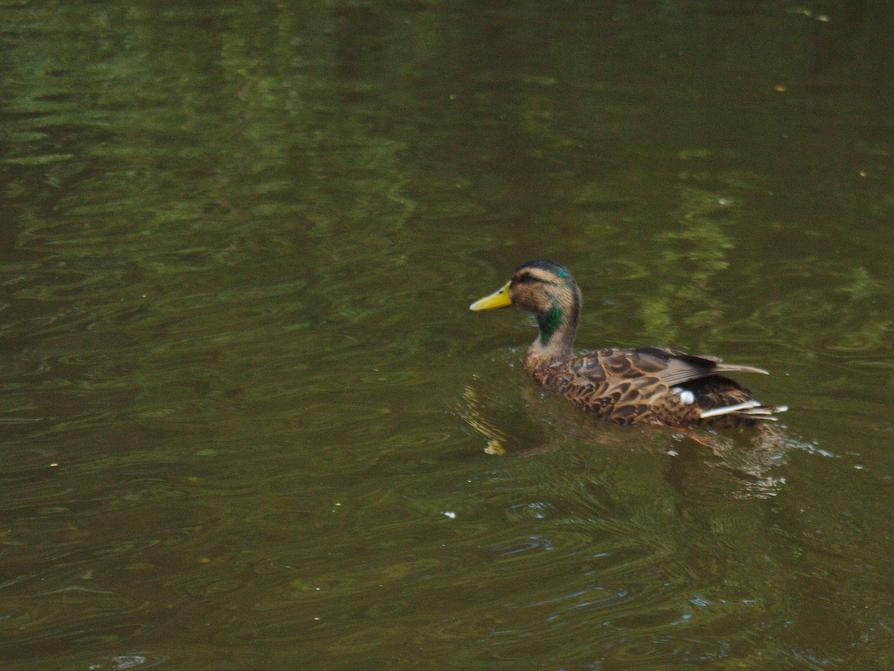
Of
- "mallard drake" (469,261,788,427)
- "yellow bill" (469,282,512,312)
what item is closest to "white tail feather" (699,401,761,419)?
"mallard drake" (469,261,788,427)

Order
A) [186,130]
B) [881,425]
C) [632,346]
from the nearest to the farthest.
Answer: [881,425] → [632,346] → [186,130]

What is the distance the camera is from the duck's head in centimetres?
859

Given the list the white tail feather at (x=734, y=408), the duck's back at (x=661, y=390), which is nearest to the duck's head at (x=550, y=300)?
the duck's back at (x=661, y=390)

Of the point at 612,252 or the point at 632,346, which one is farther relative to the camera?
the point at 612,252

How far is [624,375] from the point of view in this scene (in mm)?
7887

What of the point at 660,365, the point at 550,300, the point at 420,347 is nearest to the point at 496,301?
the point at 550,300

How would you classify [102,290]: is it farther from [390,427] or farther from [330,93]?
[330,93]

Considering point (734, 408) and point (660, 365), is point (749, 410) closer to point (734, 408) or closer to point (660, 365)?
point (734, 408)

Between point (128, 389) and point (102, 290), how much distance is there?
1699mm

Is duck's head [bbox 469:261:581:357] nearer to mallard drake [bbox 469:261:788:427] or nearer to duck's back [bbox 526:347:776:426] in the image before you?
mallard drake [bbox 469:261:788:427]

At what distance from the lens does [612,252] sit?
406 inches

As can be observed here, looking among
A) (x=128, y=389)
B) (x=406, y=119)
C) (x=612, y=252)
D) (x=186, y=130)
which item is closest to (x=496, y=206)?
(x=612, y=252)

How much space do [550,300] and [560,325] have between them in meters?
0.17

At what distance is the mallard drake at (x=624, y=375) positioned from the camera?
7555 millimetres
